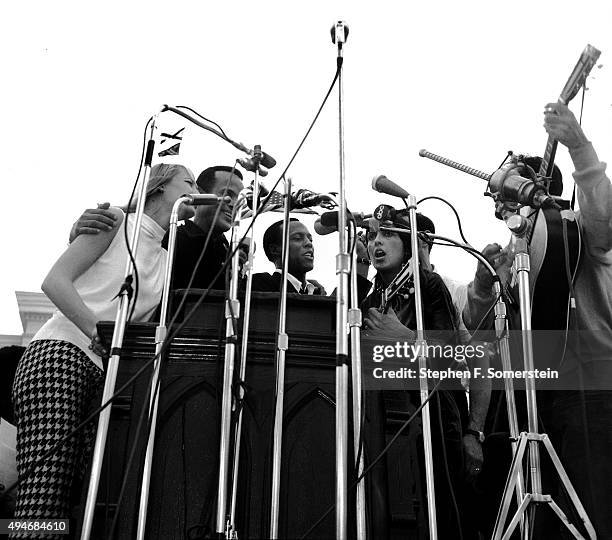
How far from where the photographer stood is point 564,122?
201 cm

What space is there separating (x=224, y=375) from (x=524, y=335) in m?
0.83

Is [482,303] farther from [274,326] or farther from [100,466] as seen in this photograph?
[100,466]

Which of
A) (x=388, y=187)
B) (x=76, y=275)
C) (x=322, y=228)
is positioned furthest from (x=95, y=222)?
(x=388, y=187)

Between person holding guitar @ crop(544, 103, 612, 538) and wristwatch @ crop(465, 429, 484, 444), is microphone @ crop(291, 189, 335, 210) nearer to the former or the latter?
person holding guitar @ crop(544, 103, 612, 538)

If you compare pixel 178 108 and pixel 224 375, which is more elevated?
pixel 178 108

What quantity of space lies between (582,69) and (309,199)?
2.99 feet

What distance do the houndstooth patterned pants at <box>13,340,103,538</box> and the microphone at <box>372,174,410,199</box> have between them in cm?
111

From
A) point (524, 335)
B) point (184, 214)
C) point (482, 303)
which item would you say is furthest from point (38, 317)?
point (524, 335)

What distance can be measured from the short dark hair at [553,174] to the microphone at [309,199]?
0.74 m

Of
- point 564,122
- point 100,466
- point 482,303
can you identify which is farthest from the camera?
point 482,303

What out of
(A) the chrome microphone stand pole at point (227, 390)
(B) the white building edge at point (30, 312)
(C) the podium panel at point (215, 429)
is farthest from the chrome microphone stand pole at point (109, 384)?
(B) the white building edge at point (30, 312)

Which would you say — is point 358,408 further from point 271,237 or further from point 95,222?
point 271,237

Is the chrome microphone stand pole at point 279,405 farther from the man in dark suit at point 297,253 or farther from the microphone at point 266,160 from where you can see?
the man in dark suit at point 297,253

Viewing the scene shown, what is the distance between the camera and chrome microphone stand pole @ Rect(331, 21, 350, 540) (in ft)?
5.34
